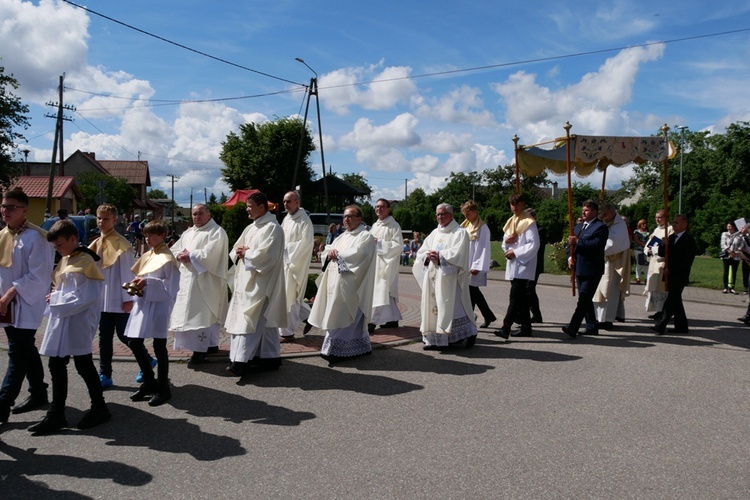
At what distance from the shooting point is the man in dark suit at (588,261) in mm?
8727

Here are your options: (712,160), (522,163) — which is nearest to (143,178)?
(712,160)

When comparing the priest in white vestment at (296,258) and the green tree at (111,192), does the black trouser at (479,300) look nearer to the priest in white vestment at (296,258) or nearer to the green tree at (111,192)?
the priest in white vestment at (296,258)

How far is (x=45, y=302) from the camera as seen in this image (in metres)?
5.02

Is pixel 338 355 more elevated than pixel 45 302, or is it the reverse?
pixel 45 302

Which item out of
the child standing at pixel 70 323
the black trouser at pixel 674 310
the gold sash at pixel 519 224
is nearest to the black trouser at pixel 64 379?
the child standing at pixel 70 323

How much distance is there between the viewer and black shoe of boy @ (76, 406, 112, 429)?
4.76 metres

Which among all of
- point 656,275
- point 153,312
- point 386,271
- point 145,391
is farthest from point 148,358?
point 656,275

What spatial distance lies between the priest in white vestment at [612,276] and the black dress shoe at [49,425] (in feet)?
25.5

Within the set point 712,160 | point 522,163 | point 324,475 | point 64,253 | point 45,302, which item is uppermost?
point 712,160

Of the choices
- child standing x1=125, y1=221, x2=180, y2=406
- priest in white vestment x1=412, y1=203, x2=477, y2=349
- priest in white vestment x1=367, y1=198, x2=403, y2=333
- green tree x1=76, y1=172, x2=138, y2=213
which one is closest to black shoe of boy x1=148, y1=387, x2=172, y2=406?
child standing x1=125, y1=221, x2=180, y2=406

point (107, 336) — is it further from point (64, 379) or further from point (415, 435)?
point (415, 435)

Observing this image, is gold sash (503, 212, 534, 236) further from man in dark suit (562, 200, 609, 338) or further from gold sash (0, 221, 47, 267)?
gold sash (0, 221, 47, 267)

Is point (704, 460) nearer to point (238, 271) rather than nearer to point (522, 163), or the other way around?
point (238, 271)

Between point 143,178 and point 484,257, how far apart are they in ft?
288
